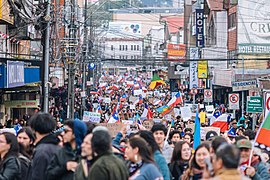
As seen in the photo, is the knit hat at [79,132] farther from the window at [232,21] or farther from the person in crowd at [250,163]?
the window at [232,21]

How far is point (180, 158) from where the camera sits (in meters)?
11.3

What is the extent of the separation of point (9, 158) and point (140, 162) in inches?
63.9

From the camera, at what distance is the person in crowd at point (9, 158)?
954 cm

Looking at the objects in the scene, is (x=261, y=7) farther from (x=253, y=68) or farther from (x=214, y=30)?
(x=214, y=30)

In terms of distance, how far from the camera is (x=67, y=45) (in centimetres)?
3856

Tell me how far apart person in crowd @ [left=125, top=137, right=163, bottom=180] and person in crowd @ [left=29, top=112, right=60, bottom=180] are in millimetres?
919

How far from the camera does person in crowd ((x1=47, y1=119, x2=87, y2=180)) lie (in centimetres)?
892

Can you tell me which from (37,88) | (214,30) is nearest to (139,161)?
(37,88)

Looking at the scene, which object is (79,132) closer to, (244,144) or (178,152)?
(244,144)

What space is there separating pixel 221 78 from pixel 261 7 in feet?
19.0

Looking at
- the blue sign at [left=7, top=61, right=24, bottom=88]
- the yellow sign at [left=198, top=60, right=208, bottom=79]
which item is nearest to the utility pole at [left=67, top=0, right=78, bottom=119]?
the blue sign at [left=7, top=61, right=24, bottom=88]

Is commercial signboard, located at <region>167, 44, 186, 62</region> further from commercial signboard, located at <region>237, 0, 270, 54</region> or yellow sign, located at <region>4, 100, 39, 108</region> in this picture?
yellow sign, located at <region>4, 100, 39, 108</region>

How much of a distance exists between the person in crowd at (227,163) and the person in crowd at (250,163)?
281cm

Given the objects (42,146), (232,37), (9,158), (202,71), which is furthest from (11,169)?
(232,37)
